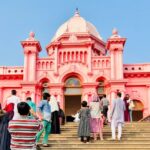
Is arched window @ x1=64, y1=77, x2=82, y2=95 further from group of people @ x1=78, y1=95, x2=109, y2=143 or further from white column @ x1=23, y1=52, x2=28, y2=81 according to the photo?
group of people @ x1=78, y1=95, x2=109, y2=143

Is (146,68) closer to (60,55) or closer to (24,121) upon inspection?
(60,55)

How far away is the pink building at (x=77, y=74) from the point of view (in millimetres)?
29062

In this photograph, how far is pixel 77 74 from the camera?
1170 inches

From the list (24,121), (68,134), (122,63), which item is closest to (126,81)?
(122,63)

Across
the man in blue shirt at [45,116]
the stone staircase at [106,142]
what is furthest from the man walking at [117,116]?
the man in blue shirt at [45,116]

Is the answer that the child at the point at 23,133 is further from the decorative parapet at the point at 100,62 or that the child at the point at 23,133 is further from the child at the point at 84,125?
the decorative parapet at the point at 100,62

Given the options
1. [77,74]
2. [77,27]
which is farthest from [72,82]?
[77,27]

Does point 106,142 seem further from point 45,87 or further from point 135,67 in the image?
point 135,67

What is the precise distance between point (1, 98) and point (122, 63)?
10355mm

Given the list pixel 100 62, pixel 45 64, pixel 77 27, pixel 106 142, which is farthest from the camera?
pixel 77 27

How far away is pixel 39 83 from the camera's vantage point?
29453 millimetres

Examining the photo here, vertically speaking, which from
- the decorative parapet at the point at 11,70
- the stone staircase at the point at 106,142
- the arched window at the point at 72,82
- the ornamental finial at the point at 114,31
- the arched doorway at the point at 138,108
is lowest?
the stone staircase at the point at 106,142

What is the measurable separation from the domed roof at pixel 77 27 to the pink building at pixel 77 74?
17.9 ft

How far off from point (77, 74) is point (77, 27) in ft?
27.7
